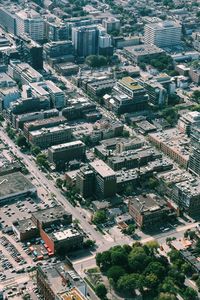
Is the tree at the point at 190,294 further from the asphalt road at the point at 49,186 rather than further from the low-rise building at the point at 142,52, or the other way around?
the low-rise building at the point at 142,52

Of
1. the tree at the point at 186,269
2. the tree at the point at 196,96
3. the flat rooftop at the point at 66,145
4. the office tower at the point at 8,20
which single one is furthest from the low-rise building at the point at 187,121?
the office tower at the point at 8,20

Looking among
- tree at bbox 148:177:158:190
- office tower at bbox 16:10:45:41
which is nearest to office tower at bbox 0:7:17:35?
office tower at bbox 16:10:45:41

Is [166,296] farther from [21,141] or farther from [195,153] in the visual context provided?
[21,141]

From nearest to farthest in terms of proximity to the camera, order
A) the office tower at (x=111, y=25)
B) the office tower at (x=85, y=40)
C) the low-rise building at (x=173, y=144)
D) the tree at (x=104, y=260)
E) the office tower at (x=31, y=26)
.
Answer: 1. the tree at (x=104, y=260)
2. the low-rise building at (x=173, y=144)
3. the office tower at (x=85, y=40)
4. the office tower at (x=31, y=26)
5. the office tower at (x=111, y=25)

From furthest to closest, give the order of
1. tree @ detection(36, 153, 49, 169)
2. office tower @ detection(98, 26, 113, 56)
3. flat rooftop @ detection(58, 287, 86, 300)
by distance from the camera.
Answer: office tower @ detection(98, 26, 113, 56)
tree @ detection(36, 153, 49, 169)
flat rooftop @ detection(58, 287, 86, 300)

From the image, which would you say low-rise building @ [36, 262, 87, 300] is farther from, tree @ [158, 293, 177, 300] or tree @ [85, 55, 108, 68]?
tree @ [85, 55, 108, 68]

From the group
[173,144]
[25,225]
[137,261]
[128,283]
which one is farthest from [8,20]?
[128,283]
